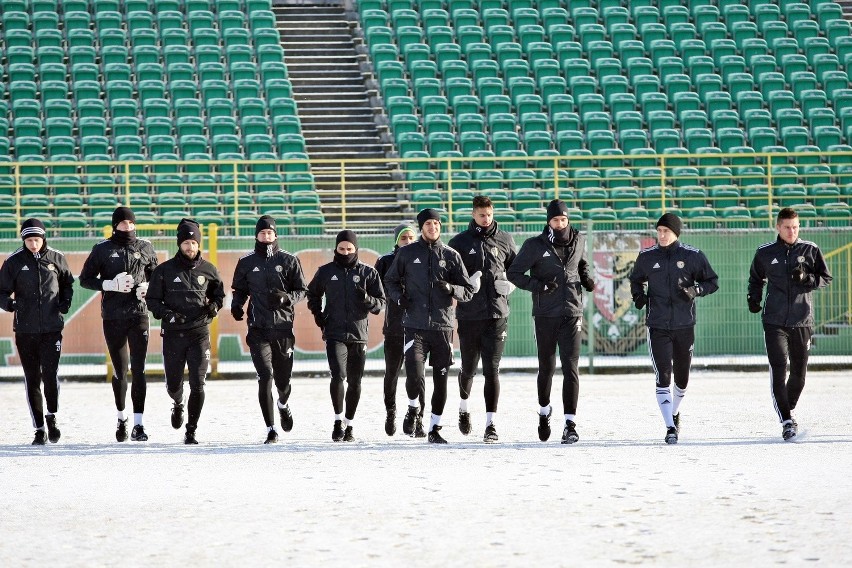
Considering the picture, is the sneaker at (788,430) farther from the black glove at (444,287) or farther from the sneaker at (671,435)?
the black glove at (444,287)

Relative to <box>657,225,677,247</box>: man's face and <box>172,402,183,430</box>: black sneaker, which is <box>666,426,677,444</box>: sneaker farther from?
<box>172,402,183,430</box>: black sneaker

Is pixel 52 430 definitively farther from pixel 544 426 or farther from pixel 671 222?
pixel 671 222

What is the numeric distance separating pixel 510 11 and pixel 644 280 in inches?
751

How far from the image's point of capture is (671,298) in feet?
36.3

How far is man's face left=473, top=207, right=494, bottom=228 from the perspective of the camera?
11289mm

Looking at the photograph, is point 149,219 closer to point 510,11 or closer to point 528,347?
point 528,347

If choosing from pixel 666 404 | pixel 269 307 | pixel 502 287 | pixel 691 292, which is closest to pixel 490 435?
pixel 502 287

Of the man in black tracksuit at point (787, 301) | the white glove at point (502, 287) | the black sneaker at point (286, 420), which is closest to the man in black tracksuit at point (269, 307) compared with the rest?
the black sneaker at point (286, 420)

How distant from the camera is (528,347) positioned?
66.4ft

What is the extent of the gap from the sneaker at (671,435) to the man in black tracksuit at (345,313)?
2732 millimetres

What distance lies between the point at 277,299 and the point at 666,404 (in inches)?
138

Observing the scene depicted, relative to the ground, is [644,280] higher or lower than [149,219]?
lower

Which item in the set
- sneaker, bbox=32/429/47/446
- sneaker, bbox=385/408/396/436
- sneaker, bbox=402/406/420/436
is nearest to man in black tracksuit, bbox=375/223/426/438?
sneaker, bbox=385/408/396/436

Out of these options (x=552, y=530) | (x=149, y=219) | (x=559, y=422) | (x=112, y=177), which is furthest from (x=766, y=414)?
(x=112, y=177)
